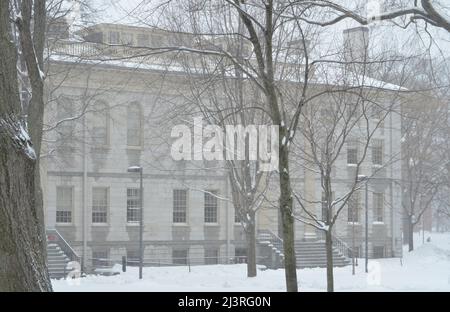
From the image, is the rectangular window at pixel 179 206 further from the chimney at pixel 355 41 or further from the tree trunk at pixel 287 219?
the tree trunk at pixel 287 219

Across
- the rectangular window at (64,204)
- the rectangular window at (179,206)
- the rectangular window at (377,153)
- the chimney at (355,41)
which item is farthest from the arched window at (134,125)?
the chimney at (355,41)

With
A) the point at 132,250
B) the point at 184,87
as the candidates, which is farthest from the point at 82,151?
the point at 184,87

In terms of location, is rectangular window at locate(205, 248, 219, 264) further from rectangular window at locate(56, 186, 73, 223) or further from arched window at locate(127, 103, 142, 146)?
rectangular window at locate(56, 186, 73, 223)

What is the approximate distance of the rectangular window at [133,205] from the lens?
40.3m

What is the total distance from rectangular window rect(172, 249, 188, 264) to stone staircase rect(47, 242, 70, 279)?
7304mm

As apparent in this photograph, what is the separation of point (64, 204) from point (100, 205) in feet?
6.52

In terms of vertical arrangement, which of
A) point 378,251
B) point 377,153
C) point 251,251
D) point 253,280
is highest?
point 377,153

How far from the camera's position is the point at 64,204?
3872 cm

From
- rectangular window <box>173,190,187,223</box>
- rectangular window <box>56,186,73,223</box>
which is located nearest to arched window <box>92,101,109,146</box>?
rectangular window <box>56,186,73,223</box>

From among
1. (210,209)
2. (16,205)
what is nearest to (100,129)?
(210,209)

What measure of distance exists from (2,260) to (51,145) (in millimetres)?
28279

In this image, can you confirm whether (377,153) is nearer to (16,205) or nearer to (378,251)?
(378,251)

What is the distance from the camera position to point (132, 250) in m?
39.6

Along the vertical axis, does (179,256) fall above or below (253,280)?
below
